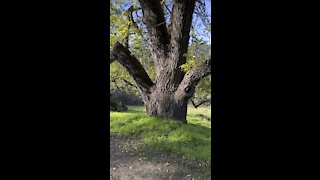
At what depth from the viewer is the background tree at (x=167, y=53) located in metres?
2.86

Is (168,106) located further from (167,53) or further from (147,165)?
(147,165)

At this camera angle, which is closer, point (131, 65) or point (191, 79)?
point (191, 79)

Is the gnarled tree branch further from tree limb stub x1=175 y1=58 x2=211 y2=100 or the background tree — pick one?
tree limb stub x1=175 y1=58 x2=211 y2=100

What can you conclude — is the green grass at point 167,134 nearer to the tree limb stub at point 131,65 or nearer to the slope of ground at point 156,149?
the slope of ground at point 156,149

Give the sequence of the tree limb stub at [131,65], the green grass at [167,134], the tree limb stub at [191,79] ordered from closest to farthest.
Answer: the green grass at [167,134] < the tree limb stub at [191,79] < the tree limb stub at [131,65]

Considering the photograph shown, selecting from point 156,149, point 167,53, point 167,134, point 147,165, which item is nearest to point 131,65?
point 167,53

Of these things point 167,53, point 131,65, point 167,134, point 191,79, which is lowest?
point 167,134

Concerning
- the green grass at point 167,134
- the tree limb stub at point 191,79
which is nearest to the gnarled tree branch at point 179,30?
Answer: the tree limb stub at point 191,79

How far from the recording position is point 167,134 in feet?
9.27

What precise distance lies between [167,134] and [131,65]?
41.1 inches

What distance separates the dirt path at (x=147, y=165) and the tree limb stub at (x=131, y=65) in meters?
0.94
